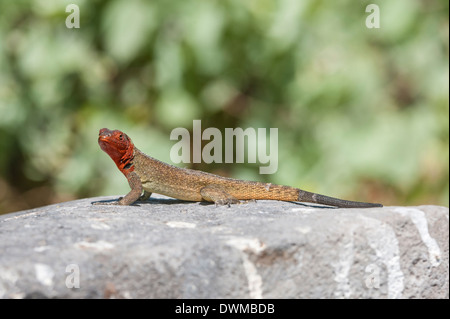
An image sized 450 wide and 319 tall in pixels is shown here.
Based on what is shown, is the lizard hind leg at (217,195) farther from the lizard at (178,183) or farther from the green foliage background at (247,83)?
the green foliage background at (247,83)

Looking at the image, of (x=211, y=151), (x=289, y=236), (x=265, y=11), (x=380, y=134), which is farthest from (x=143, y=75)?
(x=289, y=236)

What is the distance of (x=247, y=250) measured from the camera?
3203mm

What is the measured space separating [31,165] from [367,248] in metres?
5.22

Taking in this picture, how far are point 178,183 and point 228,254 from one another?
171 centimetres

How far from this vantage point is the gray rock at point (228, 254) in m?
2.97

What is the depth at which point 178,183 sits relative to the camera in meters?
4.81

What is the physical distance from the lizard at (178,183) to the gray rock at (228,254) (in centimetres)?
63

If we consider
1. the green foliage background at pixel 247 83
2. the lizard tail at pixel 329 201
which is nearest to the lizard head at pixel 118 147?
the lizard tail at pixel 329 201

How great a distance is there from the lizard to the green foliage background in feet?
5.10

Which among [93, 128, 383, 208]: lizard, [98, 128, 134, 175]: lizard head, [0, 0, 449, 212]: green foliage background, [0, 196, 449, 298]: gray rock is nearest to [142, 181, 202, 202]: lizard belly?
[93, 128, 383, 208]: lizard

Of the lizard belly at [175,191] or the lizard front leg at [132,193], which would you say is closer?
the lizard front leg at [132,193]

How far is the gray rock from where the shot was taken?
9.75 feet

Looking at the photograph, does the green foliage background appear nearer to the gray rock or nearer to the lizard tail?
the lizard tail

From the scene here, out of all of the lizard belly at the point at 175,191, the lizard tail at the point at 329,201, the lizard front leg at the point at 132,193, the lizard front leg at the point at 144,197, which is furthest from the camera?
the lizard front leg at the point at 144,197
